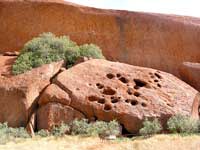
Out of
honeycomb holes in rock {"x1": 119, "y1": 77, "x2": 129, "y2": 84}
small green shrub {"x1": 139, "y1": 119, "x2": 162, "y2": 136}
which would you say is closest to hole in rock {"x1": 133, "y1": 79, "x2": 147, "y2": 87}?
honeycomb holes in rock {"x1": 119, "y1": 77, "x2": 129, "y2": 84}

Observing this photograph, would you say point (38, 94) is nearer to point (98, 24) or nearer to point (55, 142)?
point (55, 142)

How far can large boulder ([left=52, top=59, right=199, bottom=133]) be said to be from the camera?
9.17 metres

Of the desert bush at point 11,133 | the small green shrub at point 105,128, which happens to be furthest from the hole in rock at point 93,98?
the desert bush at point 11,133

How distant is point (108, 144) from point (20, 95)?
2631 millimetres

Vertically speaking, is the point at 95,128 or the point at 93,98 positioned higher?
the point at 93,98

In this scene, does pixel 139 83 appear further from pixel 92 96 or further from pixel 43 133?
pixel 43 133

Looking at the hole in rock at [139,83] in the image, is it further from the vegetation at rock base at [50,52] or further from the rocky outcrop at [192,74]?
the vegetation at rock base at [50,52]

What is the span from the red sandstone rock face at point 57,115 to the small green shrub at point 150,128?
55.6 inches

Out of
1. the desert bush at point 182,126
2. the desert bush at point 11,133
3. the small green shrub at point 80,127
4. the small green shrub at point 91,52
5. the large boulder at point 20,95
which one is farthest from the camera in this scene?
the small green shrub at point 91,52

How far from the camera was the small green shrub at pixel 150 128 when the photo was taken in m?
8.64

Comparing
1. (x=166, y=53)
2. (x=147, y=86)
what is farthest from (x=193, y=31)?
(x=147, y=86)

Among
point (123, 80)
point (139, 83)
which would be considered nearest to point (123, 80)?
point (123, 80)

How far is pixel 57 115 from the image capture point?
9.34 metres

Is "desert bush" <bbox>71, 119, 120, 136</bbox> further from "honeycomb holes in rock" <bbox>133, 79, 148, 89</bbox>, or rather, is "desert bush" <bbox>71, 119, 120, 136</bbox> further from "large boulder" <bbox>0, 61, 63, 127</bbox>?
"honeycomb holes in rock" <bbox>133, 79, 148, 89</bbox>
